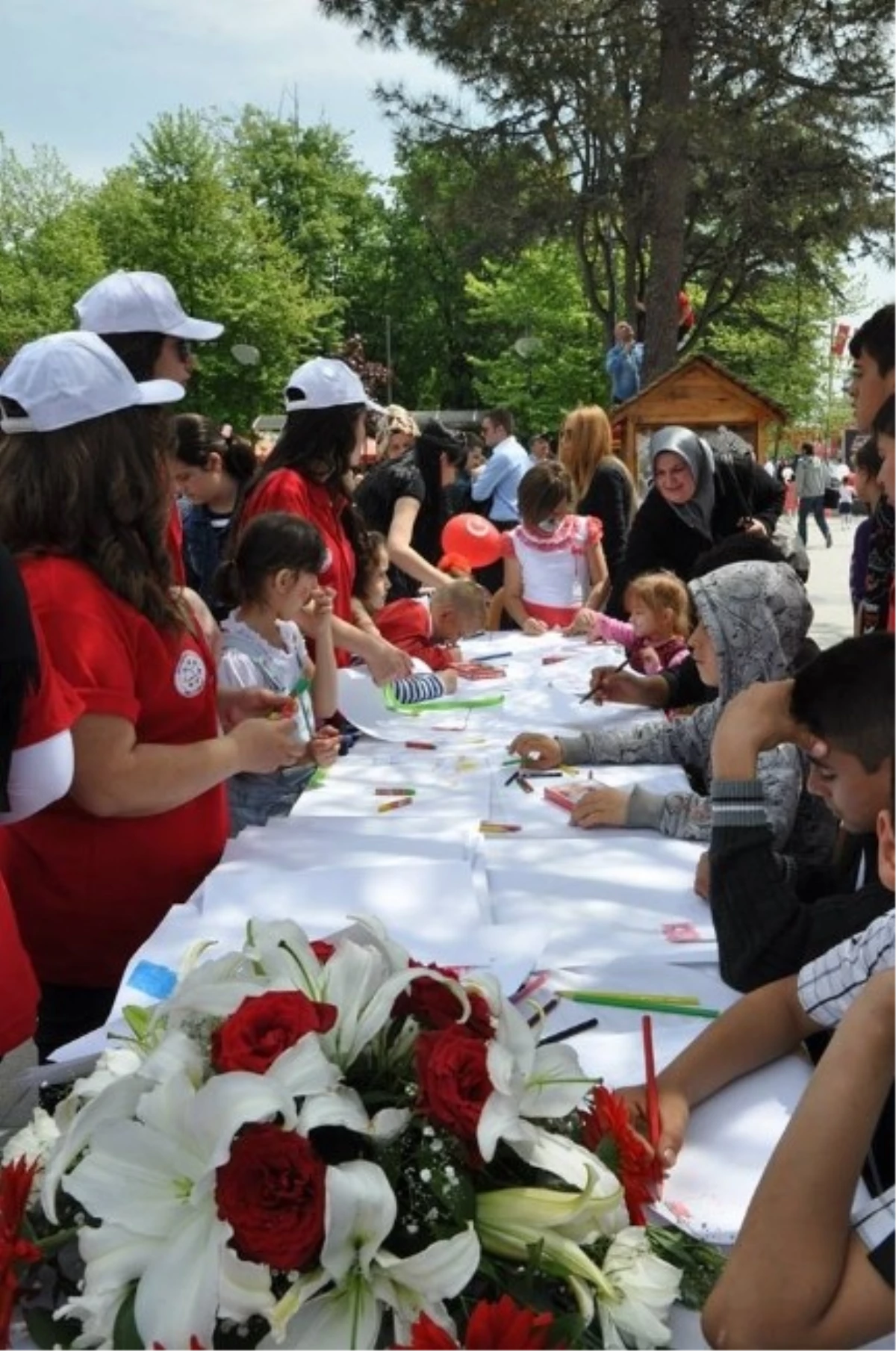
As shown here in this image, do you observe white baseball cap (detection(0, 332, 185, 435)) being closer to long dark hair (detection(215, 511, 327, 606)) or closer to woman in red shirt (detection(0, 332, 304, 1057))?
woman in red shirt (detection(0, 332, 304, 1057))

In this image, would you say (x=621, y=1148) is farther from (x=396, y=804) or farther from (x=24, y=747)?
(x=396, y=804)

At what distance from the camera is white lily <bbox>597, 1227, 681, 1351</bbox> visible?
0.87 m

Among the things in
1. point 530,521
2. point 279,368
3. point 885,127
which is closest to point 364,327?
point 279,368

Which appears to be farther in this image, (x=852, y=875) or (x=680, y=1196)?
(x=852, y=875)

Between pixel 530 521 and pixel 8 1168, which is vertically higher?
pixel 530 521

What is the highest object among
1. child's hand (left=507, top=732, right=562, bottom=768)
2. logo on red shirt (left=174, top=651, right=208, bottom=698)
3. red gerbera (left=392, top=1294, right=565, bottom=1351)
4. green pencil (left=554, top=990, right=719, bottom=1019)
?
logo on red shirt (left=174, top=651, right=208, bottom=698)

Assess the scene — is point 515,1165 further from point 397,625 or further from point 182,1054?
point 397,625

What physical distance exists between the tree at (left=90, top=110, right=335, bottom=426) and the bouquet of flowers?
27.5 m

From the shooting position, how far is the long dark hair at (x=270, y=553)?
279 centimetres

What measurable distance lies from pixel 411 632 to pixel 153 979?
2693 mm

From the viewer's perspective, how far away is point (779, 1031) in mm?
1439

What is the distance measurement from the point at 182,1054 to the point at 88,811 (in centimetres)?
88

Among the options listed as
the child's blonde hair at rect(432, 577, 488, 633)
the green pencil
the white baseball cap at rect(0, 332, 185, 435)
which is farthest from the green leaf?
the child's blonde hair at rect(432, 577, 488, 633)

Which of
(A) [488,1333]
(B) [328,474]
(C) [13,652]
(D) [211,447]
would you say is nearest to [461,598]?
(B) [328,474]
